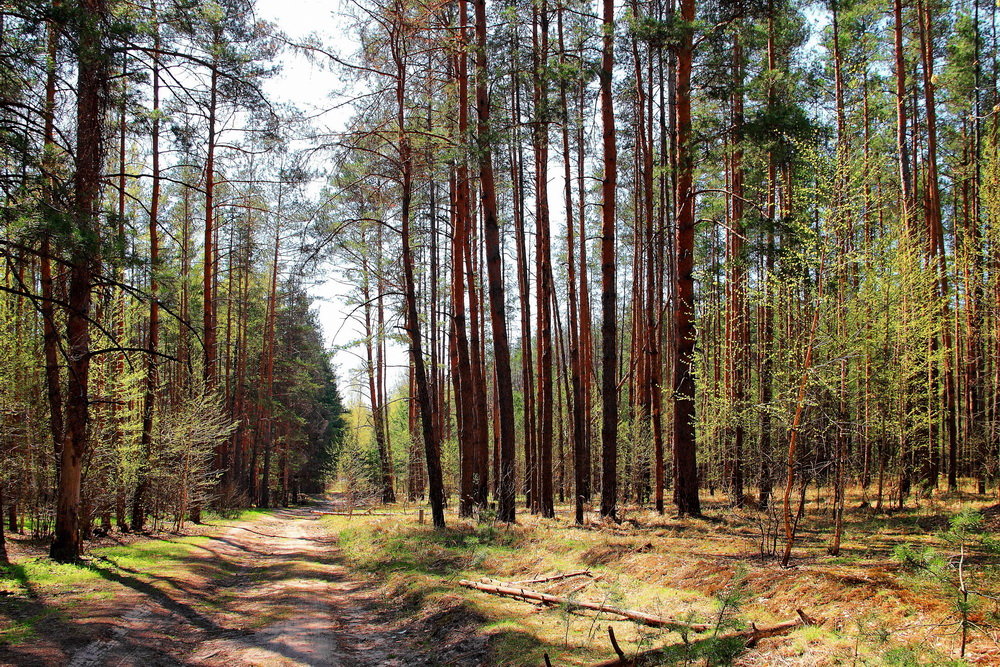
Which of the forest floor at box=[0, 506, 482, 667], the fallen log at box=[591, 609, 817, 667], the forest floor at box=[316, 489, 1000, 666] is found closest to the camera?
the forest floor at box=[316, 489, 1000, 666]

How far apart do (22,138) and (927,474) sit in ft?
60.3

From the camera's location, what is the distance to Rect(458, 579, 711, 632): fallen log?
537 centimetres

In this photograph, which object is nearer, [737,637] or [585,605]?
[737,637]

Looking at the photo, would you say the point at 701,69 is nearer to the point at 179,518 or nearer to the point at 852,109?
the point at 852,109

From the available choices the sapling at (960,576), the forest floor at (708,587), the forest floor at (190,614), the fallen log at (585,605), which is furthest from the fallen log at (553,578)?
the sapling at (960,576)

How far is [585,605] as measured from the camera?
620cm

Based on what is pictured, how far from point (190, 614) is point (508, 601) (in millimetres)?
3962

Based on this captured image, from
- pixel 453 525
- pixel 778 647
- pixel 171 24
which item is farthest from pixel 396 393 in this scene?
pixel 778 647

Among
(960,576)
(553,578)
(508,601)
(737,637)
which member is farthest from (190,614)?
(960,576)

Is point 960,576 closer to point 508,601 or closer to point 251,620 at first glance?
point 508,601

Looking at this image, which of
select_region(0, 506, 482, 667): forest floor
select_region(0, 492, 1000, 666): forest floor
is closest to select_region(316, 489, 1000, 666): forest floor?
select_region(0, 492, 1000, 666): forest floor

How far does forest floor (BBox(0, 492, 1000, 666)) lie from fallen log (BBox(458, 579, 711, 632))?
0.30 ft

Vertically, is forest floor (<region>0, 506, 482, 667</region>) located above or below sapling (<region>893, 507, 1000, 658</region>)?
below

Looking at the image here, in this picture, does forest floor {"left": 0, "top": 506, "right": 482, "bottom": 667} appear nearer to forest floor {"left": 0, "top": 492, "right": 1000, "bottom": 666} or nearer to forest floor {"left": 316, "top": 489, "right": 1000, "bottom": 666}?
forest floor {"left": 0, "top": 492, "right": 1000, "bottom": 666}
